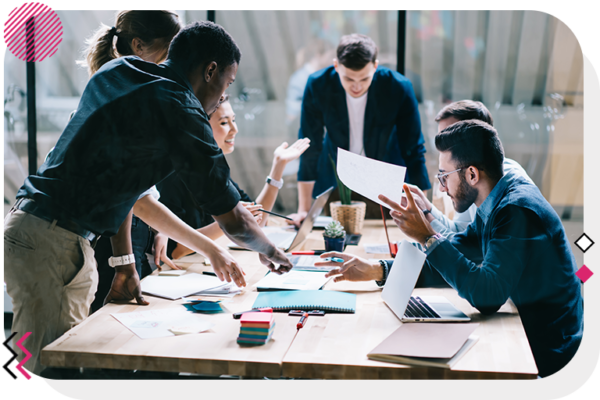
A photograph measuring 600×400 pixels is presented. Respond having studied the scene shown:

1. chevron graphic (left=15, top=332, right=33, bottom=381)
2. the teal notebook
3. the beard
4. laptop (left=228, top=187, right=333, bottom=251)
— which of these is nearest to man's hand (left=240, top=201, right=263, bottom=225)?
laptop (left=228, top=187, right=333, bottom=251)

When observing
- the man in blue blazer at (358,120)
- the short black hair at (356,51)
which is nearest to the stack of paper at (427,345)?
the man in blue blazer at (358,120)

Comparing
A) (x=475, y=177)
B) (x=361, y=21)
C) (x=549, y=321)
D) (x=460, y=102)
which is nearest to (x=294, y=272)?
(x=475, y=177)

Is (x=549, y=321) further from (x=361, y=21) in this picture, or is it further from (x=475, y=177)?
(x=361, y=21)

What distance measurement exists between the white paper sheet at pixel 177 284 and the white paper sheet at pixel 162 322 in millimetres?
135

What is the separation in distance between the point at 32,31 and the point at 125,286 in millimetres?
730

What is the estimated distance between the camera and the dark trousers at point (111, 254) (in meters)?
1.66

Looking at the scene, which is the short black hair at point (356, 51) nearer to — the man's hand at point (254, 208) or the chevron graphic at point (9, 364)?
the man's hand at point (254, 208)

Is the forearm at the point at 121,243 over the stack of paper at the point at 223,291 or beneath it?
over

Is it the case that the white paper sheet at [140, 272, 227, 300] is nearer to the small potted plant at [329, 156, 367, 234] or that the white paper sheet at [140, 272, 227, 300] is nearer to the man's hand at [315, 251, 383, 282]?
the man's hand at [315, 251, 383, 282]

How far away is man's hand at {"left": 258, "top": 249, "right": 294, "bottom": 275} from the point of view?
5.04ft

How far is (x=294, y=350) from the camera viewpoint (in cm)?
109

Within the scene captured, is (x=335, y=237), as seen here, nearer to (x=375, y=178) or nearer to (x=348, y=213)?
(x=348, y=213)

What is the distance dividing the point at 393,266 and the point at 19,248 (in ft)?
3.22

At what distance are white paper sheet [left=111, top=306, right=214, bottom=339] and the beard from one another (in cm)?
80
